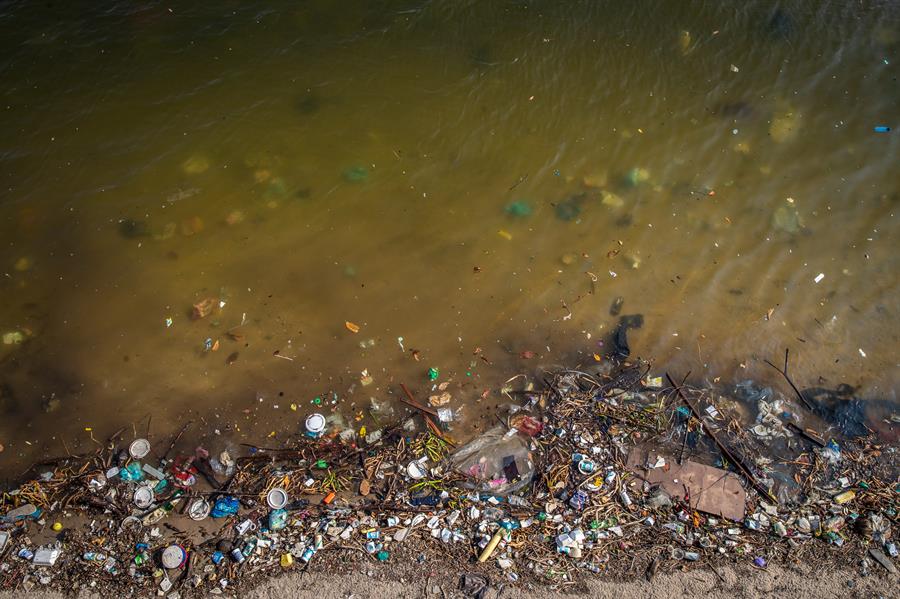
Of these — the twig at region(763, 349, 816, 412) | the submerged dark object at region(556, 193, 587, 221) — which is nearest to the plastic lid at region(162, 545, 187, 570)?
the submerged dark object at region(556, 193, 587, 221)

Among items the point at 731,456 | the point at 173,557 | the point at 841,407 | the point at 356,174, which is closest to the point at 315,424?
the point at 173,557

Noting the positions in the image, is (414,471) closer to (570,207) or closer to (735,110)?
(570,207)

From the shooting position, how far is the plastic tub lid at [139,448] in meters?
3.70

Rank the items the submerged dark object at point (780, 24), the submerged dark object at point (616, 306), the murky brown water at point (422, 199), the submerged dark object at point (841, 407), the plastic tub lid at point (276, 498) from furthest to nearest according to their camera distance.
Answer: the submerged dark object at point (780, 24) < the submerged dark object at point (616, 306) < the murky brown water at point (422, 199) < the submerged dark object at point (841, 407) < the plastic tub lid at point (276, 498)

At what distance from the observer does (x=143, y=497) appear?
11.5 feet

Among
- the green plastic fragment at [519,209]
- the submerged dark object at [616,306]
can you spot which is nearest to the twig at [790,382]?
the submerged dark object at [616,306]

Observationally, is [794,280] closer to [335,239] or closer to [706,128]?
[706,128]

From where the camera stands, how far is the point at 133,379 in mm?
4043

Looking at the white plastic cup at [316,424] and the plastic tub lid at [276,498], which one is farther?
the white plastic cup at [316,424]

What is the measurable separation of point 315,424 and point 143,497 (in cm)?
109

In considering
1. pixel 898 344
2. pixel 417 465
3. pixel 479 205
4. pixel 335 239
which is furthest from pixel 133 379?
pixel 898 344

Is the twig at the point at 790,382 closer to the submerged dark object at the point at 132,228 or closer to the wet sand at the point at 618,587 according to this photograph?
the wet sand at the point at 618,587

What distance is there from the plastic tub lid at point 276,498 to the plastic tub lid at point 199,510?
14.7 inches

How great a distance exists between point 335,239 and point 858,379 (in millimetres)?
4064
